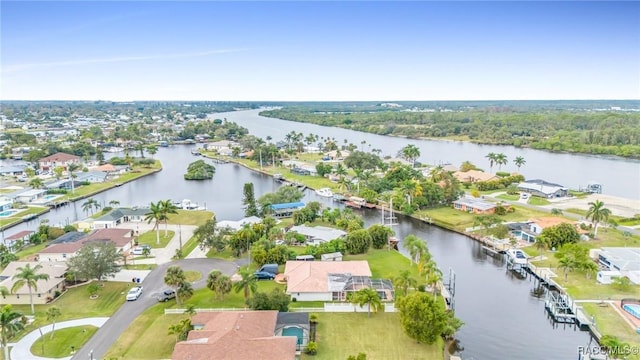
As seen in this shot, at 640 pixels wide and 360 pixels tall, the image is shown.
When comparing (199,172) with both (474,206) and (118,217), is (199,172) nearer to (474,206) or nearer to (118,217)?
(118,217)

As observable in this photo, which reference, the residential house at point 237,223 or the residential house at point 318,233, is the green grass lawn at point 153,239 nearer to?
the residential house at point 237,223

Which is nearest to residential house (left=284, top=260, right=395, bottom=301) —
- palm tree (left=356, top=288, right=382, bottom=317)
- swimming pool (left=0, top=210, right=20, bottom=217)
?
palm tree (left=356, top=288, right=382, bottom=317)

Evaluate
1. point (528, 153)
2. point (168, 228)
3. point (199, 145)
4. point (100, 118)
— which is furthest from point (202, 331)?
point (100, 118)

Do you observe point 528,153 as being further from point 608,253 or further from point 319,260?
point 319,260

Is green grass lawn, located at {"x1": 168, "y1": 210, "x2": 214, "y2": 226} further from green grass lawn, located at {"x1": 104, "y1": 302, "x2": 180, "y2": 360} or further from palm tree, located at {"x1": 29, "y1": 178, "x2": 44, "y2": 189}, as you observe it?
palm tree, located at {"x1": 29, "y1": 178, "x2": 44, "y2": 189}

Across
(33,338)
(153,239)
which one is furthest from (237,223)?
(33,338)

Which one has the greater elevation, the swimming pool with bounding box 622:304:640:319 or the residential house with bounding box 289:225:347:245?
the residential house with bounding box 289:225:347:245

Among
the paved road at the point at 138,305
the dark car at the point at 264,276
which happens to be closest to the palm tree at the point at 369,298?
the dark car at the point at 264,276
